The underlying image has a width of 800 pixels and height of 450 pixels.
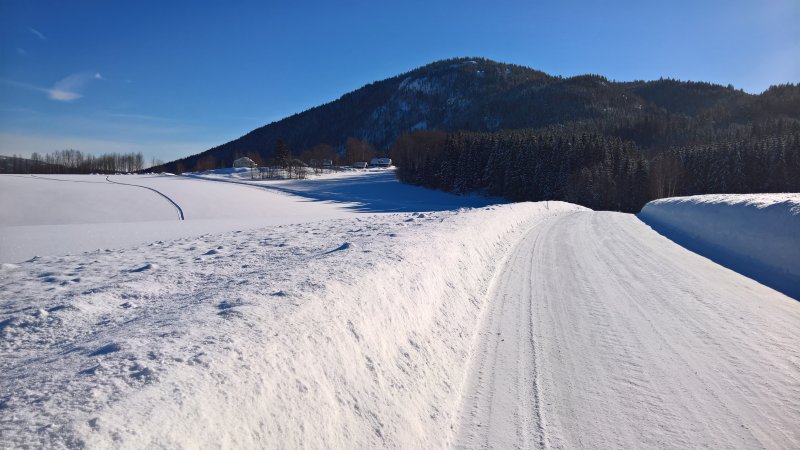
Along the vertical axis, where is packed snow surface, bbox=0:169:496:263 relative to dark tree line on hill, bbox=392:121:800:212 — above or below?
below

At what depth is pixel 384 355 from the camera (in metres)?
4.19

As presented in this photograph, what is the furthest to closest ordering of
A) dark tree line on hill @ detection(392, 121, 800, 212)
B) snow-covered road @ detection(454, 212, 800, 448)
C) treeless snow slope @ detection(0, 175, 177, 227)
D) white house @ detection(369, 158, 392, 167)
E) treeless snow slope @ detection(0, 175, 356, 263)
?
white house @ detection(369, 158, 392, 167) → dark tree line on hill @ detection(392, 121, 800, 212) → treeless snow slope @ detection(0, 175, 177, 227) → treeless snow slope @ detection(0, 175, 356, 263) → snow-covered road @ detection(454, 212, 800, 448)

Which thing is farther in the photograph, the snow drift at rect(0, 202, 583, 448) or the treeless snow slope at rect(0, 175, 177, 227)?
the treeless snow slope at rect(0, 175, 177, 227)

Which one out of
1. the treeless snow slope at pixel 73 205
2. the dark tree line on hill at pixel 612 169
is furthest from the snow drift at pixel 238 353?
the dark tree line on hill at pixel 612 169

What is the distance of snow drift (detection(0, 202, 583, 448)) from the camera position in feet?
8.16

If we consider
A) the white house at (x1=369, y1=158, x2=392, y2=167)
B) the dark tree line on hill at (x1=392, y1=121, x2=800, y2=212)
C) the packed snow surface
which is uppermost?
the white house at (x1=369, y1=158, x2=392, y2=167)

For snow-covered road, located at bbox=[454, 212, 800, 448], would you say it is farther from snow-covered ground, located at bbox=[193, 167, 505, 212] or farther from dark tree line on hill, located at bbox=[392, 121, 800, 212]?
dark tree line on hill, located at bbox=[392, 121, 800, 212]

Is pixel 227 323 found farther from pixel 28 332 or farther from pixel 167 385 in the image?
pixel 28 332

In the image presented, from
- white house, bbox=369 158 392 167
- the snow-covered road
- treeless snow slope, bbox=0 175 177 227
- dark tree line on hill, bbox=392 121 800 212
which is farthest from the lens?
white house, bbox=369 158 392 167

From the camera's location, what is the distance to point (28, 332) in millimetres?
4199

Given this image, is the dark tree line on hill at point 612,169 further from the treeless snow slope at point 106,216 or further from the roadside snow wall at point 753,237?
the roadside snow wall at point 753,237

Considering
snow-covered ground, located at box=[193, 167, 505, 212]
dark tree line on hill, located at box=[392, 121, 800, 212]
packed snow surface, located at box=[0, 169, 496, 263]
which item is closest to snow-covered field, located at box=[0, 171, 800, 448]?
packed snow surface, located at box=[0, 169, 496, 263]

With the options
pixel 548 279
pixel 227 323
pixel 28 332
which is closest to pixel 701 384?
pixel 548 279

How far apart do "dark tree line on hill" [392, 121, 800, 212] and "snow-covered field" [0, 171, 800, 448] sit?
57750 mm
